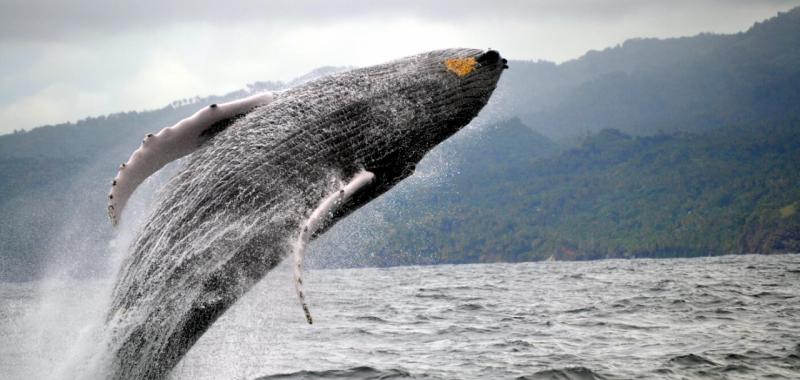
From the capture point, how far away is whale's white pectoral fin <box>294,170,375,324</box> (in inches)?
182

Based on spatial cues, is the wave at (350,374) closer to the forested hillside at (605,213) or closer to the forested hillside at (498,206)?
the forested hillside at (498,206)

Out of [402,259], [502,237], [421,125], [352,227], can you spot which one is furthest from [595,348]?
[502,237]

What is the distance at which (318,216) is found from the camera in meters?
5.06

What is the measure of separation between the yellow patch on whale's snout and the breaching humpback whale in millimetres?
331

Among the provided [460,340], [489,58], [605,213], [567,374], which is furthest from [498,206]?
[489,58]

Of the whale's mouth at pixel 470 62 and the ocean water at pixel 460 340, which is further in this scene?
the ocean water at pixel 460 340

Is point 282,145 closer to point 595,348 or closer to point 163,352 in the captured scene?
point 163,352

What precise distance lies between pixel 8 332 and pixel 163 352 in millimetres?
17081

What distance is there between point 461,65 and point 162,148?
214 cm

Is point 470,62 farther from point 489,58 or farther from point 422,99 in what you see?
point 422,99

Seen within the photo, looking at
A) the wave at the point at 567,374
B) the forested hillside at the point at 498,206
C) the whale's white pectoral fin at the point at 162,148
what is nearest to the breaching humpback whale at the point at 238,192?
the whale's white pectoral fin at the point at 162,148

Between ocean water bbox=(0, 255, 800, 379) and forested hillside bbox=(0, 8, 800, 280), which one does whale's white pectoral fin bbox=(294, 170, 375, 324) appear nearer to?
ocean water bbox=(0, 255, 800, 379)

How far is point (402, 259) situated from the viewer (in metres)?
124

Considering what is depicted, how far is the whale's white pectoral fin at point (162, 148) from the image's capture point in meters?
5.36
